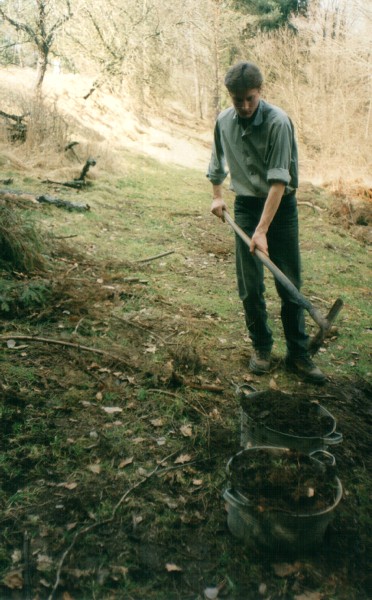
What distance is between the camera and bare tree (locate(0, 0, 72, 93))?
54.4ft

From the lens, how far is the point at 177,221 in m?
11.2


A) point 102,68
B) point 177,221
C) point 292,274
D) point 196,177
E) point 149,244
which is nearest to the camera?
point 292,274

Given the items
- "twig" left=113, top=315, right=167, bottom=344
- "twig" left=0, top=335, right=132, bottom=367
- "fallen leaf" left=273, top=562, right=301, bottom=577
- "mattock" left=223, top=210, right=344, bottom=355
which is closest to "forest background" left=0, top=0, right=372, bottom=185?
"twig" left=113, top=315, right=167, bottom=344

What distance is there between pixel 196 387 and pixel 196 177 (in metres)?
14.4

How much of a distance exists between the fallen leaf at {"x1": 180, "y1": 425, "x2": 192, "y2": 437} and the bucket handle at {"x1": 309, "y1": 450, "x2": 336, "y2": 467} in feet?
3.33

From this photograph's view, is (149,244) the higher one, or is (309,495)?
(309,495)

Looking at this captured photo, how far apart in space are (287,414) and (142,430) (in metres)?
1.16

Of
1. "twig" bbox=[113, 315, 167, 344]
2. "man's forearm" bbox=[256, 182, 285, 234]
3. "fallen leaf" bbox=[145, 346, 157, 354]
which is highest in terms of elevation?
"man's forearm" bbox=[256, 182, 285, 234]

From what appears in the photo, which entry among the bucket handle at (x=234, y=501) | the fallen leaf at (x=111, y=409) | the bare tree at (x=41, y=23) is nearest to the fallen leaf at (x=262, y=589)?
the bucket handle at (x=234, y=501)

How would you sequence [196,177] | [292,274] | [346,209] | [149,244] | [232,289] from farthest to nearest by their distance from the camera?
1. [196,177]
2. [346,209]
3. [149,244]
4. [232,289]
5. [292,274]

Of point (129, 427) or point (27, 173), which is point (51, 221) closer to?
point (27, 173)

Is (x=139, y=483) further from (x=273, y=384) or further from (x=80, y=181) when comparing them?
(x=80, y=181)

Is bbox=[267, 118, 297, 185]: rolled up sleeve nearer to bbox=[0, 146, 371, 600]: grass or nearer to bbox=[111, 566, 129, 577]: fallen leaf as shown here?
bbox=[0, 146, 371, 600]: grass

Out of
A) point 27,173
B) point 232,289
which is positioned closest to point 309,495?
point 232,289
